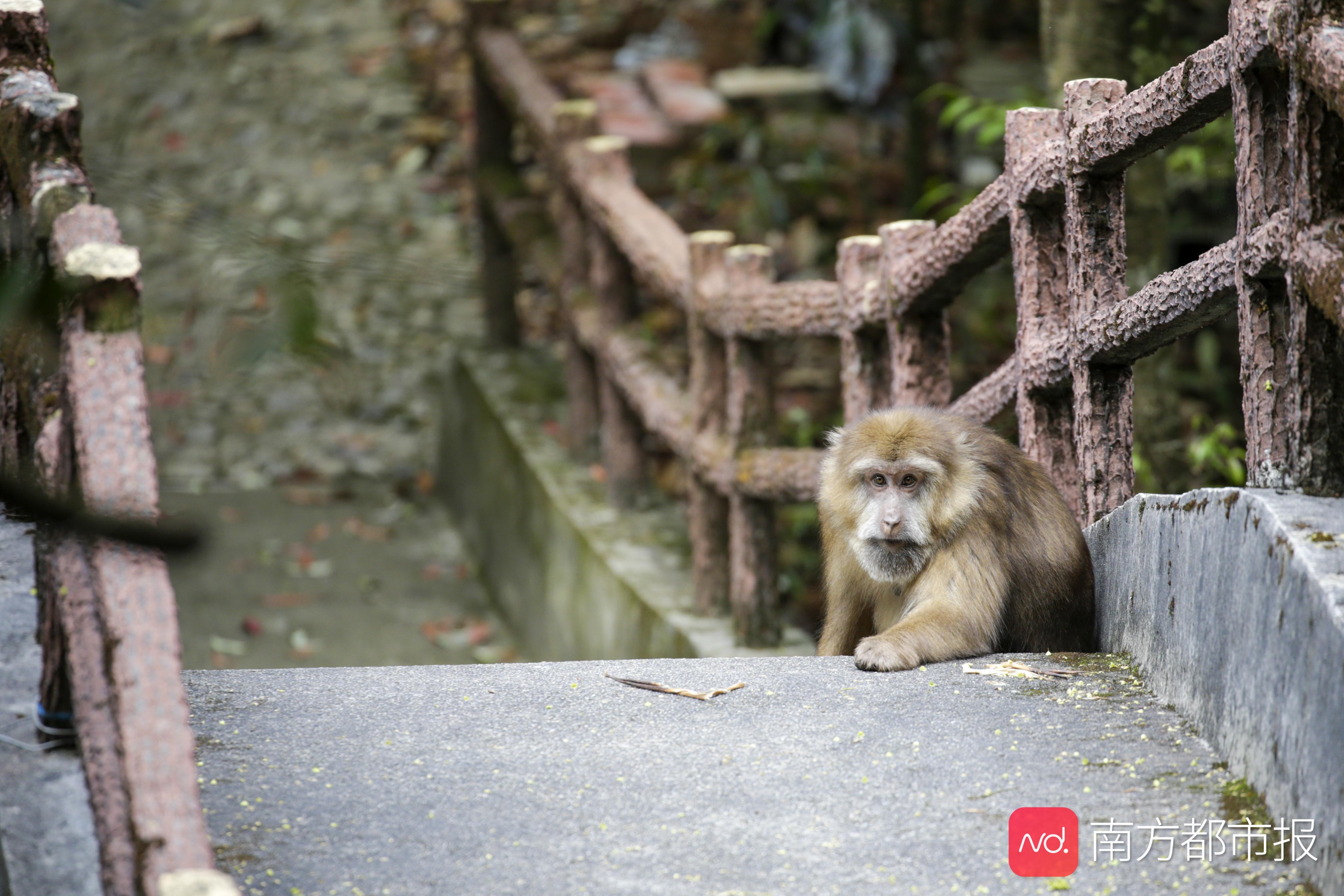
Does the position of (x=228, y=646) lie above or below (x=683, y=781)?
below

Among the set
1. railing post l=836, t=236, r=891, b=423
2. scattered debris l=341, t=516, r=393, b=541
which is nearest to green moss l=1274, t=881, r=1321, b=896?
railing post l=836, t=236, r=891, b=423

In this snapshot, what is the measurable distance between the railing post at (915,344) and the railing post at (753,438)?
65 centimetres

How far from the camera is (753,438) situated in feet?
14.4

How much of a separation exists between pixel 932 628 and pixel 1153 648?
513 millimetres

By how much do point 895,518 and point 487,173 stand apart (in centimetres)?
424

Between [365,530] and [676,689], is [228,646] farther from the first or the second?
[676,689]

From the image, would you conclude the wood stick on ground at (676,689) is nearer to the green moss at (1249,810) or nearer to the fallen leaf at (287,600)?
the green moss at (1249,810)

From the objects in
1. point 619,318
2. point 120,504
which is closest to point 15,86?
point 120,504

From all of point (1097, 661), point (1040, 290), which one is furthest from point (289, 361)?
point (1097, 661)

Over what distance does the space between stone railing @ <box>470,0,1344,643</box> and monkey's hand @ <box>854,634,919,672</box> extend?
0.56 metres

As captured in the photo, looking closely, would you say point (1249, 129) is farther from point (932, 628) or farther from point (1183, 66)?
point (932, 628)

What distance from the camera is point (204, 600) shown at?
6.06 metres

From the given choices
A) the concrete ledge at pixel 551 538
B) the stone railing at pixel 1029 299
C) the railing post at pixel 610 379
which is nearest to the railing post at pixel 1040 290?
the stone railing at pixel 1029 299

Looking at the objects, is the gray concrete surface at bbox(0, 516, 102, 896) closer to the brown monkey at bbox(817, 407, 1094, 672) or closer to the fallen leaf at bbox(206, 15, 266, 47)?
the brown monkey at bbox(817, 407, 1094, 672)
